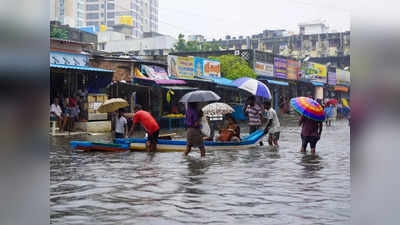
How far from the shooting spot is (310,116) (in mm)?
11875

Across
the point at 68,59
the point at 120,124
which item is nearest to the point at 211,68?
the point at 68,59

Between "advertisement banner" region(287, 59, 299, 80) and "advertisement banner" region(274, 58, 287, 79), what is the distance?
26.8 inches

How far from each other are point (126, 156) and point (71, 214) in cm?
622

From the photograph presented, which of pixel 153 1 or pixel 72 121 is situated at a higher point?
pixel 153 1

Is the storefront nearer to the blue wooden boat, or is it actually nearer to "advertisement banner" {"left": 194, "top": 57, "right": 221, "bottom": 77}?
the blue wooden boat

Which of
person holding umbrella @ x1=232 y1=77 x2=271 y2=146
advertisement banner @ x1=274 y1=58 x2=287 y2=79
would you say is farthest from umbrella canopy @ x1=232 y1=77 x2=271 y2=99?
advertisement banner @ x1=274 y1=58 x2=287 y2=79

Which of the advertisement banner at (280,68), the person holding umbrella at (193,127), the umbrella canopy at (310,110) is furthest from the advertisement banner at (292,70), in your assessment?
A: the person holding umbrella at (193,127)

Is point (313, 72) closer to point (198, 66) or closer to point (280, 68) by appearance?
point (280, 68)

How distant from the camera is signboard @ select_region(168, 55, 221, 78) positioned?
2725cm

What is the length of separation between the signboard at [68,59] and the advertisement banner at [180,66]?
645cm

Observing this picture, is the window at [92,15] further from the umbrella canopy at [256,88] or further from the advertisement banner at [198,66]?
the umbrella canopy at [256,88]
